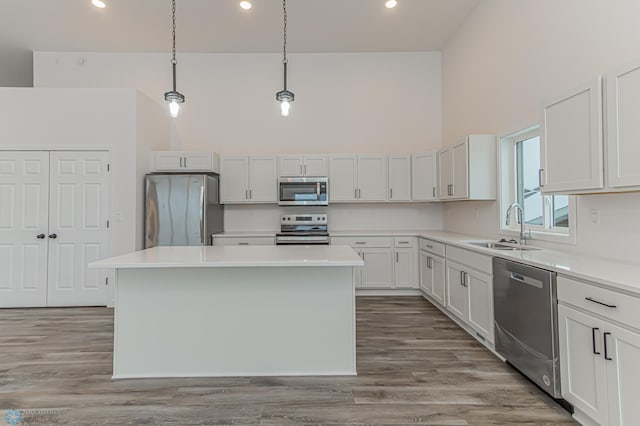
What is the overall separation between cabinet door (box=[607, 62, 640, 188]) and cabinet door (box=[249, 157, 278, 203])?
4.01m

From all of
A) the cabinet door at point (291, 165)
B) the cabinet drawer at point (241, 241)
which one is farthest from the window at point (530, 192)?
the cabinet drawer at point (241, 241)

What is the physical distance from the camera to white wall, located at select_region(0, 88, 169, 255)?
440 cm

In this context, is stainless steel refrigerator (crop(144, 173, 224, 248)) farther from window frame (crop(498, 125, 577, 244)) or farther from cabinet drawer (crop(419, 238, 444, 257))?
window frame (crop(498, 125, 577, 244))

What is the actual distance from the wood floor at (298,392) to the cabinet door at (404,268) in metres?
1.63

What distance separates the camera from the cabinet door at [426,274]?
4449 millimetres

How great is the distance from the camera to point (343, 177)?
5.20 m

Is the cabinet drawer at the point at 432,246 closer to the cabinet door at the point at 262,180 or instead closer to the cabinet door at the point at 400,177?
the cabinet door at the point at 400,177

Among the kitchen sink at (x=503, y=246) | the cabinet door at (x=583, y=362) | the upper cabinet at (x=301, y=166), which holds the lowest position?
the cabinet door at (x=583, y=362)

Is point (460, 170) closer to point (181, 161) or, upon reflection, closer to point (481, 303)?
point (481, 303)

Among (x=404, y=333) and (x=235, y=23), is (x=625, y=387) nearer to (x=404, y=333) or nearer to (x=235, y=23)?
(x=404, y=333)

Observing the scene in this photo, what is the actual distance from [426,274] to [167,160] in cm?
402

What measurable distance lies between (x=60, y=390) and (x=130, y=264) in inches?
41.7

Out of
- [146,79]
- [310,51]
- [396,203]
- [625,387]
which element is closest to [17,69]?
[146,79]

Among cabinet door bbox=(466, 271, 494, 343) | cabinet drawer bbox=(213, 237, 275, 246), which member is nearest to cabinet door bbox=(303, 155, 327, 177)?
cabinet drawer bbox=(213, 237, 275, 246)
